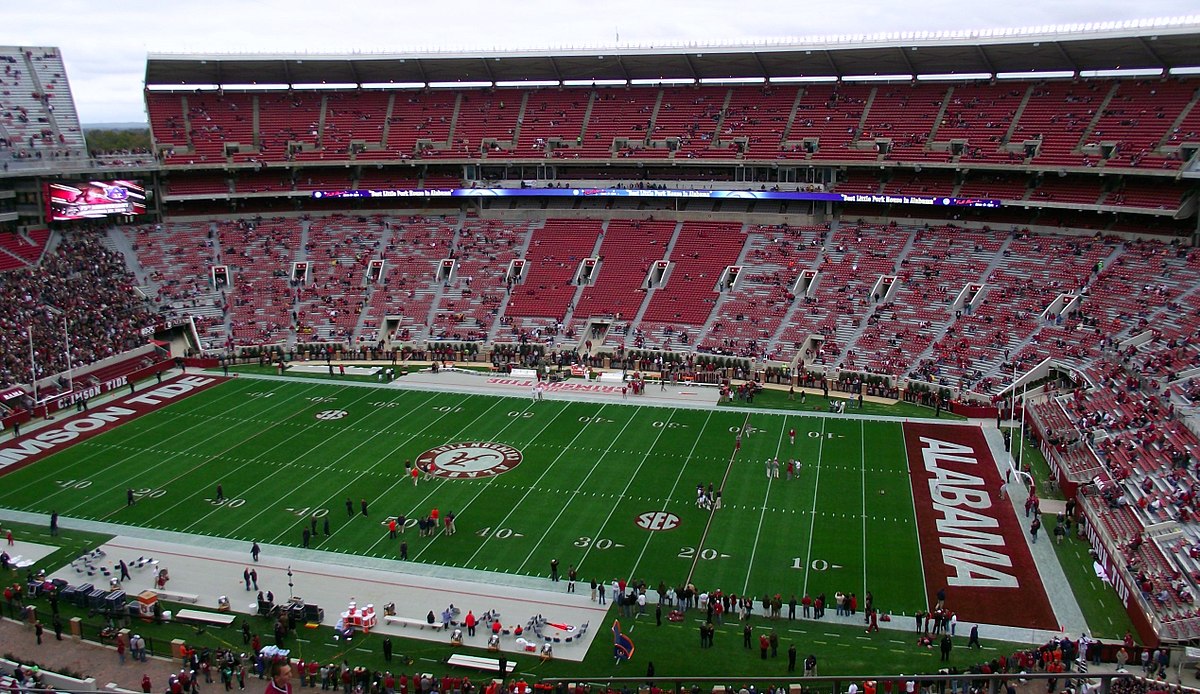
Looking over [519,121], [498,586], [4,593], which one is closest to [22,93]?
[519,121]

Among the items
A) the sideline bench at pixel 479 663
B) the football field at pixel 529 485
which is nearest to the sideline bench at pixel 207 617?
the football field at pixel 529 485

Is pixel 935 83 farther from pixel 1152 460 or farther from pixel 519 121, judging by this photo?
pixel 1152 460

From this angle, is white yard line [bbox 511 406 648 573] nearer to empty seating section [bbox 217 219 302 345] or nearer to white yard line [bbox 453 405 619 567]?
white yard line [bbox 453 405 619 567]

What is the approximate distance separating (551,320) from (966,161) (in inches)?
913

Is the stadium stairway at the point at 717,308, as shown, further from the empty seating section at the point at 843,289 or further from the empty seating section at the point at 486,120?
the empty seating section at the point at 486,120

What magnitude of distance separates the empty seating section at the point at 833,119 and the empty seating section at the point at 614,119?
9.30 metres

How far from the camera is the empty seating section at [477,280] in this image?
173 feet

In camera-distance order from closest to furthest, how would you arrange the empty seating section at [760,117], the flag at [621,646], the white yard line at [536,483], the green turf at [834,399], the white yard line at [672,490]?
1. the flag at [621,646]
2. the white yard line at [672,490]
3. the white yard line at [536,483]
4. the green turf at [834,399]
5. the empty seating section at [760,117]

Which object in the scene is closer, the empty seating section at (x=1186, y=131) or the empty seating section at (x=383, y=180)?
the empty seating section at (x=1186, y=131)

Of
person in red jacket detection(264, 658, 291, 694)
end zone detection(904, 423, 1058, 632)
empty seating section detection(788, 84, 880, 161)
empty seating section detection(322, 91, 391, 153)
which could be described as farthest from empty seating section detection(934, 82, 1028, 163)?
person in red jacket detection(264, 658, 291, 694)

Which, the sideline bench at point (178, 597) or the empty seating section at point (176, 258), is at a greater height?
the empty seating section at point (176, 258)

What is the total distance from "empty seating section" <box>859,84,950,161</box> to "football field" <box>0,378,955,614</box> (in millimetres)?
20591

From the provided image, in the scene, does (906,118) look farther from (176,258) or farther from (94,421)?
(94,421)

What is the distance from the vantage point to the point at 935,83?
56.4 meters
